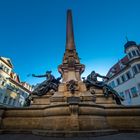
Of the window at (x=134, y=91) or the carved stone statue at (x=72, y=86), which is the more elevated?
the window at (x=134, y=91)

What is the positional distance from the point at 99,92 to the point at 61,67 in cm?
371

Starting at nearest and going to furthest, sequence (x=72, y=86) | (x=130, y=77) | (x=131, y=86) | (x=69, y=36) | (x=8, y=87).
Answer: (x=72, y=86)
(x=69, y=36)
(x=131, y=86)
(x=130, y=77)
(x=8, y=87)

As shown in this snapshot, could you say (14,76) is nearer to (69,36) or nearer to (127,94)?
(69,36)

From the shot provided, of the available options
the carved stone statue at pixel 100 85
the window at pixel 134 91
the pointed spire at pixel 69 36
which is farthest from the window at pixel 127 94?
the pointed spire at pixel 69 36

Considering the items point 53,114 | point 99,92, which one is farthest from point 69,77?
point 53,114

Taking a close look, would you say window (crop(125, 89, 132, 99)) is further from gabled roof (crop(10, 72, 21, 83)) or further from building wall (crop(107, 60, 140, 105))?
gabled roof (crop(10, 72, 21, 83))

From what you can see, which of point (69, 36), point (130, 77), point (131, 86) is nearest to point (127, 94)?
point (131, 86)

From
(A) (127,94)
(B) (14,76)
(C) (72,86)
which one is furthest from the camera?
(B) (14,76)

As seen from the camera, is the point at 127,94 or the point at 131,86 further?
the point at 127,94

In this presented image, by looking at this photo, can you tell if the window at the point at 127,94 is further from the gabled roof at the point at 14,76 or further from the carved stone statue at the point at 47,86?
the gabled roof at the point at 14,76

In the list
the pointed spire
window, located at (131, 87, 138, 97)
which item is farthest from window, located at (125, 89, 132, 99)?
the pointed spire

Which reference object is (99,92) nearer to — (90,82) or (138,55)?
(90,82)

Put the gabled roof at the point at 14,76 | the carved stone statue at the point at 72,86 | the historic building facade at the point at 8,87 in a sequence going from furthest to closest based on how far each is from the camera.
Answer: the gabled roof at the point at 14,76, the historic building facade at the point at 8,87, the carved stone statue at the point at 72,86

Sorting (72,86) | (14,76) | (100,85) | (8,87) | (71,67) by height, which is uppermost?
(14,76)
